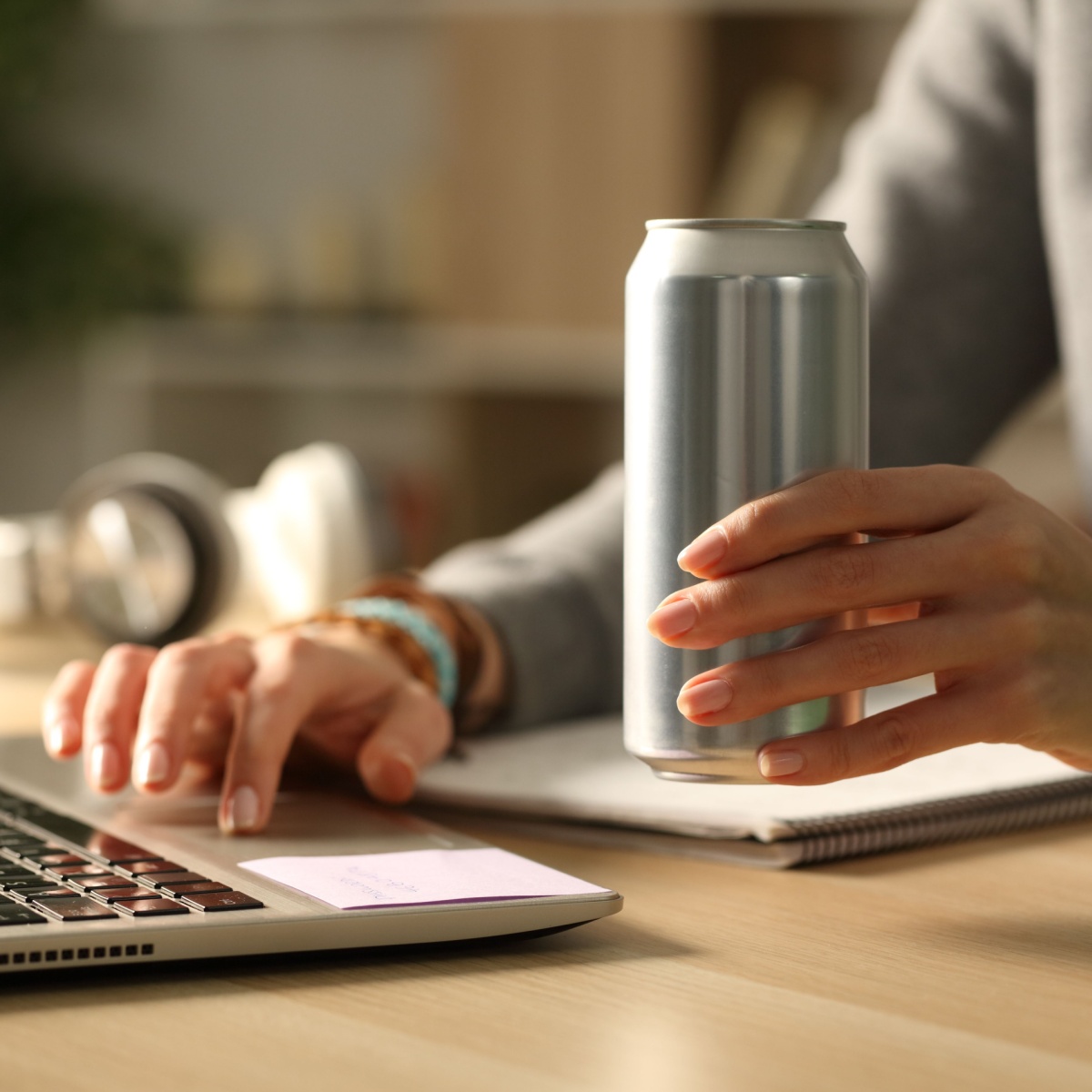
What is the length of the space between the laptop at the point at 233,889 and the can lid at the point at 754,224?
0.65 feet

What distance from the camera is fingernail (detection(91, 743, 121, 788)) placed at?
60cm

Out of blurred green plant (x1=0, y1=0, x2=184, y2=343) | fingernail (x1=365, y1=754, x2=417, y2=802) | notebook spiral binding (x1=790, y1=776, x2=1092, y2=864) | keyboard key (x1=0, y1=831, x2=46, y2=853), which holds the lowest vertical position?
notebook spiral binding (x1=790, y1=776, x2=1092, y2=864)

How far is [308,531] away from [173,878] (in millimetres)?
666

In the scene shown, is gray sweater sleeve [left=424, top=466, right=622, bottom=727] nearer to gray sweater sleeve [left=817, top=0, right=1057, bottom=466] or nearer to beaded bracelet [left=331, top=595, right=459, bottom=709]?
beaded bracelet [left=331, top=595, right=459, bottom=709]

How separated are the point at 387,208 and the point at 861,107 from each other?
0.93m

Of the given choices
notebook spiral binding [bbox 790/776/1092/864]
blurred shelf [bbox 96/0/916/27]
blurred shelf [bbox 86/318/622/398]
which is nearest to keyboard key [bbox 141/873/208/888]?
notebook spiral binding [bbox 790/776/1092/864]

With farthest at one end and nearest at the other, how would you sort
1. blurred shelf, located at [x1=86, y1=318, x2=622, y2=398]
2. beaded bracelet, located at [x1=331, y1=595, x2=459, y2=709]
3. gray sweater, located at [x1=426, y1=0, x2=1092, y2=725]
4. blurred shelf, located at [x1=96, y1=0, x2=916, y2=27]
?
blurred shelf, located at [x1=86, y1=318, x2=622, y2=398] < blurred shelf, located at [x1=96, y1=0, x2=916, y2=27] < gray sweater, located at [x1=426, y1=0, x2=1092, y2=725] < beaded bracelet, located at [x1=331, y1=595, x2=459, y2=709]

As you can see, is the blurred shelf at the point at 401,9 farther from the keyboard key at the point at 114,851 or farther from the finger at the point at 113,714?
the keyboard key at the point at 114,851

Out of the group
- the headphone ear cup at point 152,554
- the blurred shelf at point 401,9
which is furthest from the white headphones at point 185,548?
the blurred shelf at point 401,9

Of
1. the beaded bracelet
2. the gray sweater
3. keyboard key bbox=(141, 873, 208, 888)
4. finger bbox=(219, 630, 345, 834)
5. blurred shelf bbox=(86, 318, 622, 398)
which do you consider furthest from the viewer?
blurred shelf bbox=(86, 318, 622, 398)

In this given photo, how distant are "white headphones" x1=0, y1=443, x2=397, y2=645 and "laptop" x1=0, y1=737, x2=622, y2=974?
47 cm

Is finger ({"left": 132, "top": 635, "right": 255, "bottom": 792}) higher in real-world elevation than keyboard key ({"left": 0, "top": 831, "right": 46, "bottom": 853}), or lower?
higher

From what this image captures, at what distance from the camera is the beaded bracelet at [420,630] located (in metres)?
0.76

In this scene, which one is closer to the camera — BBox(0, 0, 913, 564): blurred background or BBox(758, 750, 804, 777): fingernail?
BBox(758, 750, 804, 777): fingernail
